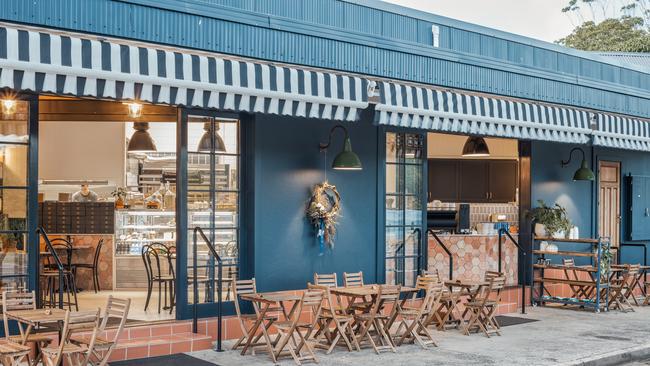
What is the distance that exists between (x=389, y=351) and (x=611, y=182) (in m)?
9.47

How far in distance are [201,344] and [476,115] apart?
5298 mm

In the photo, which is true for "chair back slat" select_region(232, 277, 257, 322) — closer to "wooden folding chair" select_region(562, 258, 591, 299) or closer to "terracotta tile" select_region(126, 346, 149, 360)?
Answer: "terracotta tile" select_region(126, 346, 149, 360)

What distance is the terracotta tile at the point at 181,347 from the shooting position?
34.3 feet

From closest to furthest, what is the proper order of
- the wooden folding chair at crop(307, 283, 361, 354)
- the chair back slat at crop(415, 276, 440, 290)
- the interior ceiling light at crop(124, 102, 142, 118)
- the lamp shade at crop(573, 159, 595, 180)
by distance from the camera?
the wooden folding chair at crop(307, 283, 361, 354), the chair back slat at crop(415, 276, 440, 290), the interior ceiling light at crop(124, 102, 142, 118), the lamp shade at crop(573, 159, 595, 180)

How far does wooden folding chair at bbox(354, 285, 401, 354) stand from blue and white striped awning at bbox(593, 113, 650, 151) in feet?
20.3

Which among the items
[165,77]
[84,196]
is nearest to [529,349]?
[165,77]

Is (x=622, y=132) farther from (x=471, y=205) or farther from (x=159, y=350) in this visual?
(x=159, y=350)

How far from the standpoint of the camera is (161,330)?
10.8 meters

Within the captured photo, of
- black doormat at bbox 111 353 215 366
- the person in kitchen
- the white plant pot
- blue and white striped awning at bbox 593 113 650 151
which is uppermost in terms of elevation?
blue and white striped awning at bbox 593 113 650 151

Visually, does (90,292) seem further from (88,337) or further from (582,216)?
(582,216)

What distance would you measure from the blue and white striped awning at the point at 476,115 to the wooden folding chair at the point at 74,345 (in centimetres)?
491

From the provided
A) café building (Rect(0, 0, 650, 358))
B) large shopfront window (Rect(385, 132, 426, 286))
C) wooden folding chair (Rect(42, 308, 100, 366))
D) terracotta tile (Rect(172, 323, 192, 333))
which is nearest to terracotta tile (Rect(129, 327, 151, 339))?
café building (Rect(0, 0, 650, 358))

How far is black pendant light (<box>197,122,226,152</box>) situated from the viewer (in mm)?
11539

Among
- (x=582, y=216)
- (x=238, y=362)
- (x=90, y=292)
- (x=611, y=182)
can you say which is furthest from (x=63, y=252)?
(x=611, y=182)
